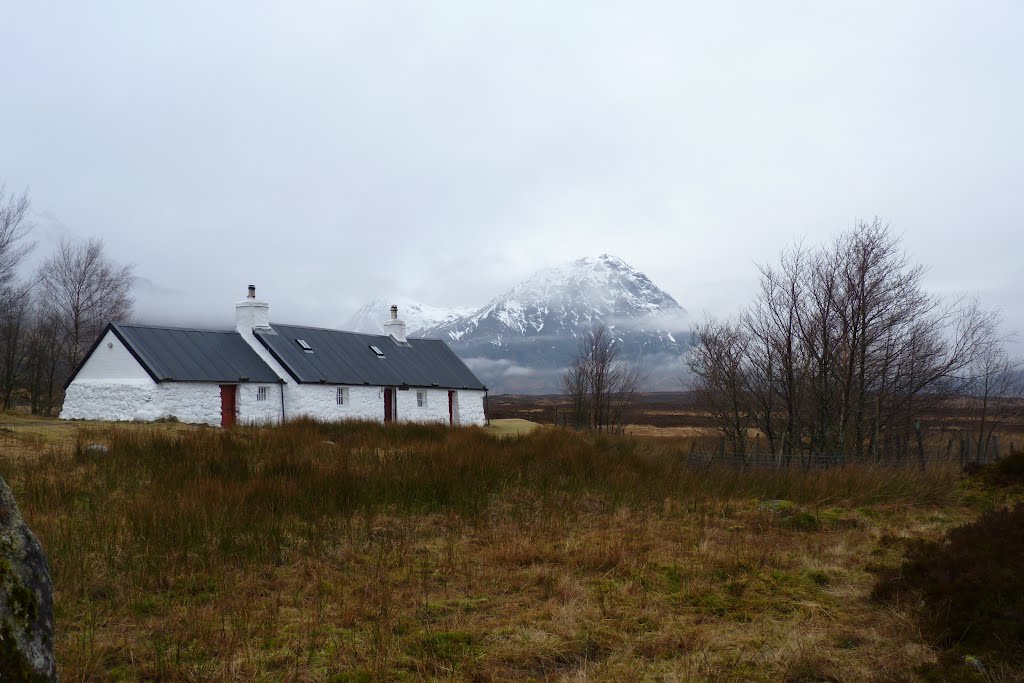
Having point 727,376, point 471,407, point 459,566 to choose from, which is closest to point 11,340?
point 471,407

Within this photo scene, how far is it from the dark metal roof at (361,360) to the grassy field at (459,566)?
710 inches

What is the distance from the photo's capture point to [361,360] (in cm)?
3425

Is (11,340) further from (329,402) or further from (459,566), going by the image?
(459,566)

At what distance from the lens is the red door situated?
27.6m

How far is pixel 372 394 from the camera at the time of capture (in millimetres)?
32812

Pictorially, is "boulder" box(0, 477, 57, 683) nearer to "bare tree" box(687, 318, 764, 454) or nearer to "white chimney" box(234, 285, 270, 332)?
"bare tree" box(687, 318, 764, 454)

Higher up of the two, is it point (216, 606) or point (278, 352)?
point (278, 352)

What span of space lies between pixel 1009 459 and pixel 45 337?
44.8 meters

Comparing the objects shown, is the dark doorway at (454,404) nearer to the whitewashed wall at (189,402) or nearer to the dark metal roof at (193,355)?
the dark metal roof at (193,355)

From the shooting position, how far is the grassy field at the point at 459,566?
4.76m

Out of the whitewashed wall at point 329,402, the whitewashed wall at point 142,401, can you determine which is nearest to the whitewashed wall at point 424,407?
the whitewashed wall at point 329,402

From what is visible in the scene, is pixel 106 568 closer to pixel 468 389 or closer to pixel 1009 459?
pixel 1009 459

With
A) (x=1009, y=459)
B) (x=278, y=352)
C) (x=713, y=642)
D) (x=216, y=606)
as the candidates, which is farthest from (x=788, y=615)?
(x=278, y=352)

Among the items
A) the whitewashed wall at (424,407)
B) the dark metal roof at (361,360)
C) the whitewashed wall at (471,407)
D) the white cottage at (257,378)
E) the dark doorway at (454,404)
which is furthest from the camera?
the whitewashed wall at (471,407)
